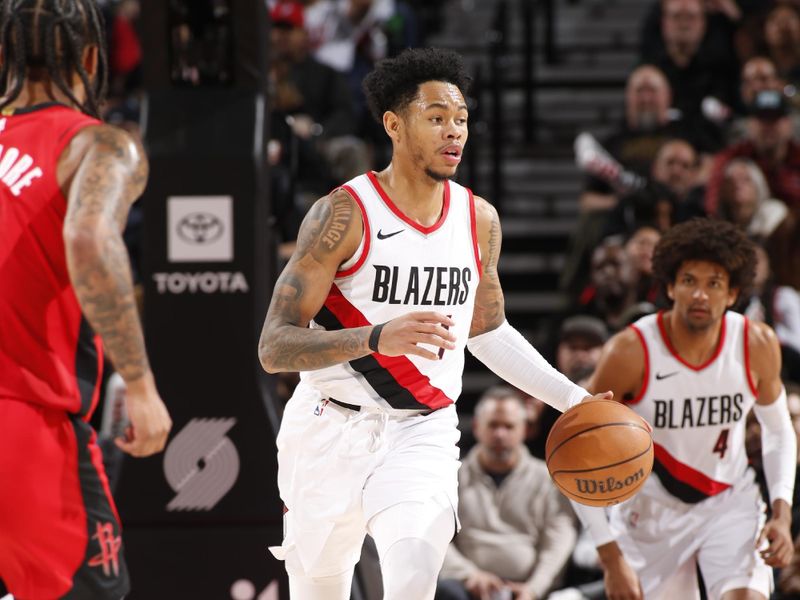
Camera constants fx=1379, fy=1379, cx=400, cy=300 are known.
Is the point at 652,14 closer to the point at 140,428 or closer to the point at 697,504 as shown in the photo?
the point at 697,504

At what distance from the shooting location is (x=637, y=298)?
805 cm

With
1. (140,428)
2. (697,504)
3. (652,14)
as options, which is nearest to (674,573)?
(697,504)

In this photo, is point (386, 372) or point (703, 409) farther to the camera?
point (703, 409)

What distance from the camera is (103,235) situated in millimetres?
3340

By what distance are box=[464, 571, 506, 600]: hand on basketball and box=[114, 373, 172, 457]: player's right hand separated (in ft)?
12.0

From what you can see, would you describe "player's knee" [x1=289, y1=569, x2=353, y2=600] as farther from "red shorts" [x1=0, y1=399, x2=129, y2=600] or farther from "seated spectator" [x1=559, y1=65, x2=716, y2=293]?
"seated spectator" [x1=559, y1=65, x2=716, y2=293]

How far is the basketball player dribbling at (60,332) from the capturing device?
11.1 ft

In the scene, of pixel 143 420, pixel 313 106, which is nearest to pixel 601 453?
pixel 143 420

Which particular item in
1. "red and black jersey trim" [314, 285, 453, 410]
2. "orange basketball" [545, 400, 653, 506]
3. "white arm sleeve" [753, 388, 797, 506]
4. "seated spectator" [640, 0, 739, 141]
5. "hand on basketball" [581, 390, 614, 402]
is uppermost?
"seated spectator" [640, 0, 739, 141]

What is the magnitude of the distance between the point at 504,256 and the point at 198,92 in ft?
14.8

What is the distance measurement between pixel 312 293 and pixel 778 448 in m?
2.00

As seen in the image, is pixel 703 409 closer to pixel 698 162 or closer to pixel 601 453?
pixel 601 453

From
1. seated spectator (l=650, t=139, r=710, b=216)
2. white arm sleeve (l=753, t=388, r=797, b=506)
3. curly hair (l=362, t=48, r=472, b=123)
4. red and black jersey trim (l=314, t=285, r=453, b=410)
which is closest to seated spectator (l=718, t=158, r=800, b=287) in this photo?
seated spectator (l=650, t=139, r=710, b=216)

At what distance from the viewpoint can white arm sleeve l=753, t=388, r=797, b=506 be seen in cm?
510
